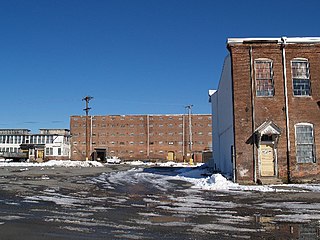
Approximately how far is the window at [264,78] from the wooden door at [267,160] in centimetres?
303

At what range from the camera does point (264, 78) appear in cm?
2159

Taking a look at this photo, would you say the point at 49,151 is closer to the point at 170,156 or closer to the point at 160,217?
the point at 170,156

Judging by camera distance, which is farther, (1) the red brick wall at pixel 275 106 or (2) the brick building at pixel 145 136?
Answer: (2) the brick building at pixel 145 136

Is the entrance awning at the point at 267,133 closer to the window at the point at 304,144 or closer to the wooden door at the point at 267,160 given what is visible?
the wooden door at the point at 267,160

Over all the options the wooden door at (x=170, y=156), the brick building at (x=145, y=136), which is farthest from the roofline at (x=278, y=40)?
the wooden door at (x=170, y=156)

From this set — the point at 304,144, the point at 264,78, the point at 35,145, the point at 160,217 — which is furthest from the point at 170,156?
the point at 160,217

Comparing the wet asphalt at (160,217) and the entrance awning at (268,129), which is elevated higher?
the entrance awning at (268,129)

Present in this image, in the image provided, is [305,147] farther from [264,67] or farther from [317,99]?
[264,67]

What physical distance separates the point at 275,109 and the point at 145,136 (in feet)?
217

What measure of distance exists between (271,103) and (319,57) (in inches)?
155

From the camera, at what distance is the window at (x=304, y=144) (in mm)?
21081

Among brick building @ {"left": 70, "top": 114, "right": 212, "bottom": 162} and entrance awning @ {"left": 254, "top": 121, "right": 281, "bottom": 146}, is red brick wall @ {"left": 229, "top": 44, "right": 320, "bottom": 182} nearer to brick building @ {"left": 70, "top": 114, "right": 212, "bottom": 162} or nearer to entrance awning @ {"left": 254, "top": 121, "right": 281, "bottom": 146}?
entrance awning @ {"left": 254, "top": 121, "right": 281, "bottom": 146}

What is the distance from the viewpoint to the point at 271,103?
2128 cm

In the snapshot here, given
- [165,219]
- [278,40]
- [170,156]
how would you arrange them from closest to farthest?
[165,219] → [278,40] → [170,156]
